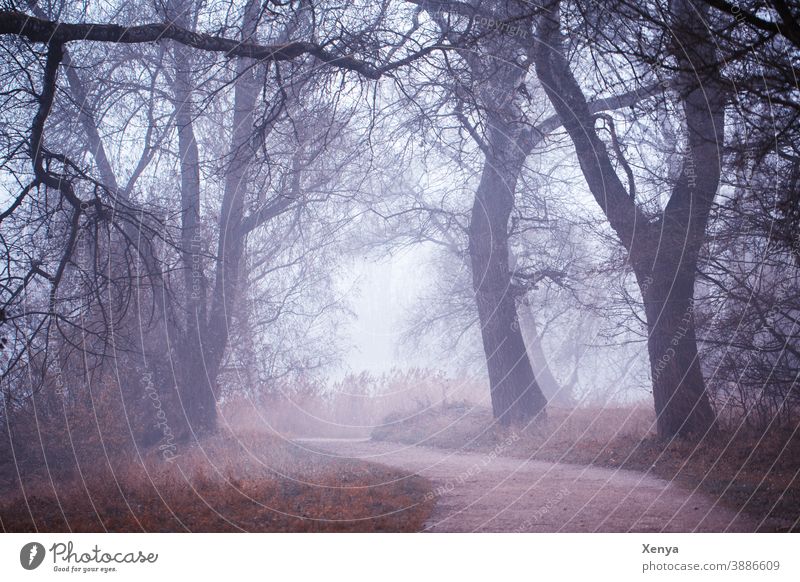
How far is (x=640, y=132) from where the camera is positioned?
6195mm

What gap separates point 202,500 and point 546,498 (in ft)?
8.81

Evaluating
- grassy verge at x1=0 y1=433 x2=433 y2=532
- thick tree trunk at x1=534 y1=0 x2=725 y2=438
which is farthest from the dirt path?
thick tree trunk at x1=534 y1=0 x2=725 y2=438

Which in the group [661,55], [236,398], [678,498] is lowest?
[678,498]

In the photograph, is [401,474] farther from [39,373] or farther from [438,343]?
[39,373]

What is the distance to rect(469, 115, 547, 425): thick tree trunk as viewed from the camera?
6938 millimetres

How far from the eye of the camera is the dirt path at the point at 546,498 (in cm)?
489

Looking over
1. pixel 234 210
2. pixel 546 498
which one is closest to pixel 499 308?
pixel 546 498

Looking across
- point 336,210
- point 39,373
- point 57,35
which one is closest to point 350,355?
point 336,210

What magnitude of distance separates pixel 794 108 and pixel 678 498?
127 inches

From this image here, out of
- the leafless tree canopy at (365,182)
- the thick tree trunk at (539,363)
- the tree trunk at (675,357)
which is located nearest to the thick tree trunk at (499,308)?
the leafless tree canopy at (365,182)

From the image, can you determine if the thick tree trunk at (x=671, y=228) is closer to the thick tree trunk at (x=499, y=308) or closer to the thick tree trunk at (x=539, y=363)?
the thick tree trunk at (x=499, y=308)

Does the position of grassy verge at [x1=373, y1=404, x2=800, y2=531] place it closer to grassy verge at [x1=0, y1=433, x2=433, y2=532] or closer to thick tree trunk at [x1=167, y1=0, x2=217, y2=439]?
grassy verge at [x1=0, y1=433, x2=433, y2=532]

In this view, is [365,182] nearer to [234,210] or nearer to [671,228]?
[234,210]
